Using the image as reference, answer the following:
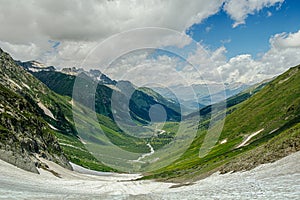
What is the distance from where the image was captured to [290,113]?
6004 inches

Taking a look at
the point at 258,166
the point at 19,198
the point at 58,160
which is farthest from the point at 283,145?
the point at 58,160

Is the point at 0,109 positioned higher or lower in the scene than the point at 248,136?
lower

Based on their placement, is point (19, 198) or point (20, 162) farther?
point (20, 162)

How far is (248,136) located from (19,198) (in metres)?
155

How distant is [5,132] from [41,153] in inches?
1689

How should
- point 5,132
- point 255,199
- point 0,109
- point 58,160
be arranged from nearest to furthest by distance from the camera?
point 255,199 < point 5,132 < point 0,109 < point 58,160

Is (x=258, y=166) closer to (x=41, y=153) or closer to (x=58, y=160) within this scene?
(x=41, y=153)

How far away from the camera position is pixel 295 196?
26.4m

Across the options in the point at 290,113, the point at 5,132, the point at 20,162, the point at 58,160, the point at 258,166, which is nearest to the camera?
the point at 258,166

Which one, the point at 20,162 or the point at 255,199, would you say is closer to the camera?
the point at 255,199

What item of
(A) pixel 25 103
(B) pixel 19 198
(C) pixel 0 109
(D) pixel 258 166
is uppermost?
(A) pixel 25 103

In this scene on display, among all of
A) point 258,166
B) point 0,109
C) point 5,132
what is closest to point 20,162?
point 5,132

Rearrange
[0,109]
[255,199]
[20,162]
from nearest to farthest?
[255,199] < [20,162] < [0,109]

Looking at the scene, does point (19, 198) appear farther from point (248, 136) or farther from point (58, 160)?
point (248, 136)
